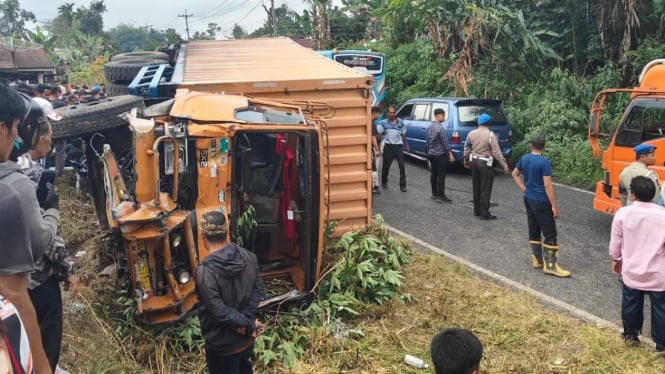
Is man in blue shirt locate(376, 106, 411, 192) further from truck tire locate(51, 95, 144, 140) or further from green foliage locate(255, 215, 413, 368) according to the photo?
truck tire locate(51, 95, 144, 140)

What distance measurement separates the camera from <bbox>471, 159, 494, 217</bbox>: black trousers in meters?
9.34

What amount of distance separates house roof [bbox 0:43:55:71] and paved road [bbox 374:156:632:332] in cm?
1284

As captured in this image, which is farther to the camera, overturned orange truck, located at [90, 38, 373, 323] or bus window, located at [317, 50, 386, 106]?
bus window, located at [317, 50, 386, 106]

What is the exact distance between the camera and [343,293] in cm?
582

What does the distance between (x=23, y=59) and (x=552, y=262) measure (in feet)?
57.4

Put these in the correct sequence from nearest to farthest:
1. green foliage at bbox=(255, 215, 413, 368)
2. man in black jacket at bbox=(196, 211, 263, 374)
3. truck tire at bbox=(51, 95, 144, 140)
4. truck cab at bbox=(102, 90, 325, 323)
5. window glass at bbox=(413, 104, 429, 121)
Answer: man in black jacket at bbox=(196, 211, 263, 374) < truck cab at bbox=(102, 90, 325, 323) < green foliage at bbox=(255, 215, 413, 368) < truck tire at bbox=(51, 95, 144, 140) < window glass at bbox=(413, 104, 429, 121)

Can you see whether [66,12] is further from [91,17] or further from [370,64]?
[370,64]

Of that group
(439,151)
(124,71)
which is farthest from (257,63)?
(439,151)

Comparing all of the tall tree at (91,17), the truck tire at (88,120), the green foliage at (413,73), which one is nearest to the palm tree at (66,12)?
the tall tree at (91,17)

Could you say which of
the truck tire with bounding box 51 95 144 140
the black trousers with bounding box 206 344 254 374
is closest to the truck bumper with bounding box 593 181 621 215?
the black trousers with bounding box 206 344 254 374

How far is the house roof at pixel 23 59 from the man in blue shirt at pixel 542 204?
53.9ft

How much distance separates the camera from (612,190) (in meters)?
8.19

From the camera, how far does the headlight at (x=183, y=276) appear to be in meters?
4.89

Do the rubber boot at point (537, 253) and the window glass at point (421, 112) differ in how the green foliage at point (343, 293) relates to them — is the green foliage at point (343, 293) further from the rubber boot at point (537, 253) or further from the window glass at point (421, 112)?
the window glass at point (421, 112)
